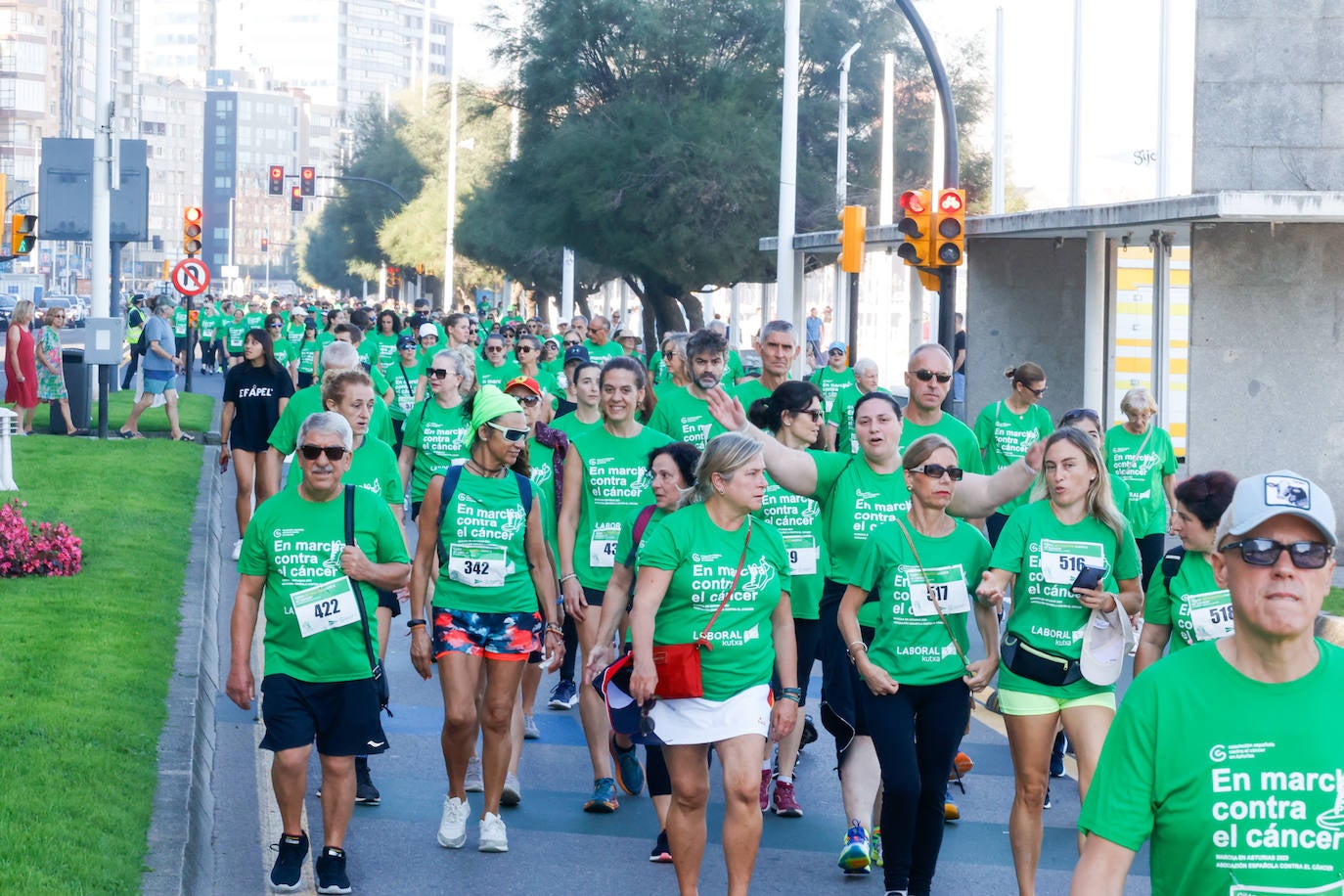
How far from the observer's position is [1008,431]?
37.8 feet

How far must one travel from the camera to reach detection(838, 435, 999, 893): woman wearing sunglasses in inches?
243

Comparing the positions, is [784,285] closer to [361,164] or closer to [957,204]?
[957,204]

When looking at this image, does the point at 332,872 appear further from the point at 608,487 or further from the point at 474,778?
the point at 608,487

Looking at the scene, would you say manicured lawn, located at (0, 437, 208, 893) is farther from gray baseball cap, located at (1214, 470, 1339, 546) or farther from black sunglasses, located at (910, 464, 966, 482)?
gray baseball cap, located at (1214, 470, 1339, 546)

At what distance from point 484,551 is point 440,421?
368 cm

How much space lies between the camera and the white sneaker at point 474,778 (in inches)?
316

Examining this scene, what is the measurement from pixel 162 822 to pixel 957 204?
37.7ft

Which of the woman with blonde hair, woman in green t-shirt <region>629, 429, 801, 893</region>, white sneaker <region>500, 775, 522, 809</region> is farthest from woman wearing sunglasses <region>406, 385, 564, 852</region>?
the woman with blonde hair

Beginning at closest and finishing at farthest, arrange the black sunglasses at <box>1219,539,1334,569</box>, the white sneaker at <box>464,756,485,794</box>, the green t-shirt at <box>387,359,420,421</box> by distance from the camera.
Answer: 1. the black sunglasses at <box>1219,539,1334,569</box>
2. the white sneaker at <box>464,756,485,794</box>
3. the green t-shirt at <box>387,359,420,421</box>

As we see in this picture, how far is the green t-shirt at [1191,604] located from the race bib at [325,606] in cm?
278

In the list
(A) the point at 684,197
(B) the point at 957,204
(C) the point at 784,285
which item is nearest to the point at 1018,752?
(B) the point at 957,204

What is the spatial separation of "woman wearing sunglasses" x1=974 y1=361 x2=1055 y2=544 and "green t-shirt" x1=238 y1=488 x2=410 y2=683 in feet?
18.6

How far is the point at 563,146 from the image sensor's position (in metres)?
39.2

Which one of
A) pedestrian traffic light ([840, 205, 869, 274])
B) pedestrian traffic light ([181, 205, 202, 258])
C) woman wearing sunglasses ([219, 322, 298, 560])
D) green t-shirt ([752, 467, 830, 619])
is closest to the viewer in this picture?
green t-shirt ([752, 467, 830, 619])
